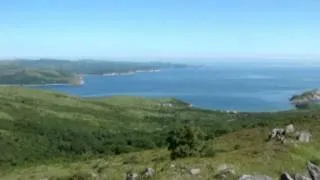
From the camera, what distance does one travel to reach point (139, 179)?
117 feet

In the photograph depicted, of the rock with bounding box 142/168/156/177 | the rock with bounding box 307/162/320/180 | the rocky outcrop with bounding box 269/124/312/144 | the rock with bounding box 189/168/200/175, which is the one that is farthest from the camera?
the rocky outcrop with bounding box 269/124/312/144

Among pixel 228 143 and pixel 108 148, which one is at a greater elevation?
pixel 228 143

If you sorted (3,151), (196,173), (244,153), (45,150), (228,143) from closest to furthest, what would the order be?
(196,173)
(244,153)
(228,143)
(3,151)
(45,150)

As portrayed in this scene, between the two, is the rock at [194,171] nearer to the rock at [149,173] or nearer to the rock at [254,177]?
the rock at [149,173]

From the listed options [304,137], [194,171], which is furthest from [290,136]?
[194,171]

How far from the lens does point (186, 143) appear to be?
48031mm

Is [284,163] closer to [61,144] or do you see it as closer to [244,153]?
[244,153]

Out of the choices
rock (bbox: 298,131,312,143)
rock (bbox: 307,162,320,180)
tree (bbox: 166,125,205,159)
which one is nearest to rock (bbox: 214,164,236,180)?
rock (bbox: 307,162,320,180)

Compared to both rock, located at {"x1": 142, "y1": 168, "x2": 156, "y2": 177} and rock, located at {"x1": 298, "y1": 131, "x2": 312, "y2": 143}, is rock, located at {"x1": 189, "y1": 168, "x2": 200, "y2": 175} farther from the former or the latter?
rock, located at {"x1": 298, "y1": 131, "x2": 312, "y2": 143}

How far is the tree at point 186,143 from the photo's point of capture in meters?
45.7

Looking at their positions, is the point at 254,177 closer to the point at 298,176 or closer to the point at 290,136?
the point at 298,176

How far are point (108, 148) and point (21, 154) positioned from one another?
2880cm

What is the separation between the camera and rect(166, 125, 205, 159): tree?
45688 mm

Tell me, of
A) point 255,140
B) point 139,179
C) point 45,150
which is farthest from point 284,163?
point 45,150
